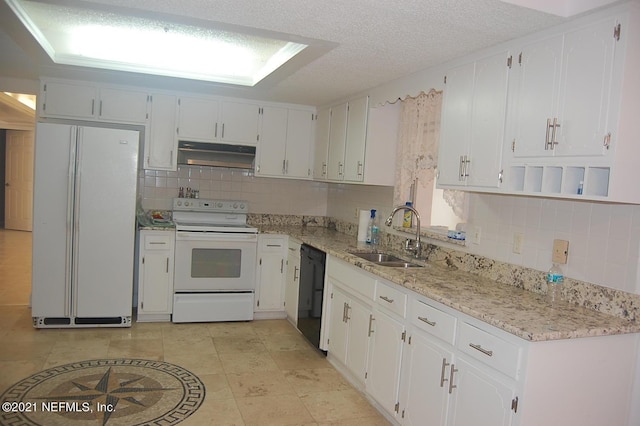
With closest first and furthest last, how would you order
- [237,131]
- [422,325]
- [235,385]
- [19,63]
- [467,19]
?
[467,19] → [422,325] → [235,385] → [19,63] → [237,131]

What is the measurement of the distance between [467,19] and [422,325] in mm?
1549

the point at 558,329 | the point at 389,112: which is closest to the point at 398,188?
the point at 389,112

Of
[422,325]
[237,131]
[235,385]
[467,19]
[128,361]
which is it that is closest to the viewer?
[467,19]

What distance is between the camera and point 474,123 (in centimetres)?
279

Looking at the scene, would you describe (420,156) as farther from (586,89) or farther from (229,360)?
(229,360)

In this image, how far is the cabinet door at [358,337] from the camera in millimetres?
3229

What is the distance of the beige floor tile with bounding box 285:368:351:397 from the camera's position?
335cm

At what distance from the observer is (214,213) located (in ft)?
16.9

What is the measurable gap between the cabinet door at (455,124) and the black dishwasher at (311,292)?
1.35 metres

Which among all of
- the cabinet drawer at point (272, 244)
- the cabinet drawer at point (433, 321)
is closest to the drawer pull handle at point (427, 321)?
the cabinet drawer at point (433, 321)

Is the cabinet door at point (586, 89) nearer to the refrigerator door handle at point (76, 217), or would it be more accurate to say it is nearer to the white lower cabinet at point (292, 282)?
the white lower cabinet at point (292, 282)

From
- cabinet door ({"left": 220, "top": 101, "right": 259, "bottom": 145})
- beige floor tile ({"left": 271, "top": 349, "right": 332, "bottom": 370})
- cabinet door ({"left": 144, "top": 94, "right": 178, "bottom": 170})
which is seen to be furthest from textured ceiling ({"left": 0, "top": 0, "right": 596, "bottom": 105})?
beige floor tile ({"left": 271, "top": 349, "right": 332, "bottom": 370})

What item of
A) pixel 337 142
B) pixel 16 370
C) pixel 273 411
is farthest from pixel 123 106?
pixel 273 411

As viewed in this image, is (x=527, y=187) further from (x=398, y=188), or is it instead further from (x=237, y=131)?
(x=237, y=131)
